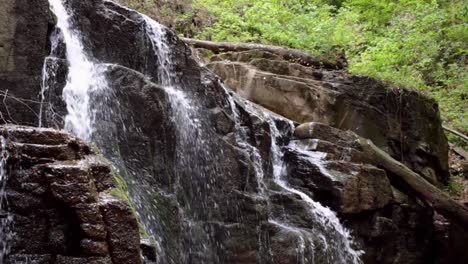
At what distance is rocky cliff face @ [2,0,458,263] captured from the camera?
6500 millimetres

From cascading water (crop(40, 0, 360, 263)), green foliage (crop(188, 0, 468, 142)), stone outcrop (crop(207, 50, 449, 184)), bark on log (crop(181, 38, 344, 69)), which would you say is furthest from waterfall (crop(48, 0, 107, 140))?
green foliage (crop(188, 0, 468, 142))

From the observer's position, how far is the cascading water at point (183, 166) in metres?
6.28

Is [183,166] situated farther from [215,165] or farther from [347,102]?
[347,102]

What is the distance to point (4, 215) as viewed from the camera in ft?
11.5

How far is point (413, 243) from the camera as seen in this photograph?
31.7 ft

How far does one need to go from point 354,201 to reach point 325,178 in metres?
0.69

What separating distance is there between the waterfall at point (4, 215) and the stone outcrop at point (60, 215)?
1.0 inches

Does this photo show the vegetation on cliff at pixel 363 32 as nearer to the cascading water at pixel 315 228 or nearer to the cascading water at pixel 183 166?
the cascading water at pixel 315 228

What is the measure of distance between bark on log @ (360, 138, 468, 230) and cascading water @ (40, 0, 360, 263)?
2365 mm

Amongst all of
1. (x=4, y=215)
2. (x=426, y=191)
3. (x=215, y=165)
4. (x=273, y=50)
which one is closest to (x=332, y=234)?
(x=215, y=165)

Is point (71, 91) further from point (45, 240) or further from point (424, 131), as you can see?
point (424, 131)

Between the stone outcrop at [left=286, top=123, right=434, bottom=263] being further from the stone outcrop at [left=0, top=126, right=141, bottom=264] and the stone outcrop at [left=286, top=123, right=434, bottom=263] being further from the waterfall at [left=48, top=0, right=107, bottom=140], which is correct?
the stone outcrop at [left=0, top=126, right=141, bottom=264]

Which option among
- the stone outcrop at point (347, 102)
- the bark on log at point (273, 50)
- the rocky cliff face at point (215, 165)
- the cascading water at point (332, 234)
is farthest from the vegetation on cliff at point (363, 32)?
the cascading water at point (332, 234)

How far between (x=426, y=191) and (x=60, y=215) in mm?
8226
